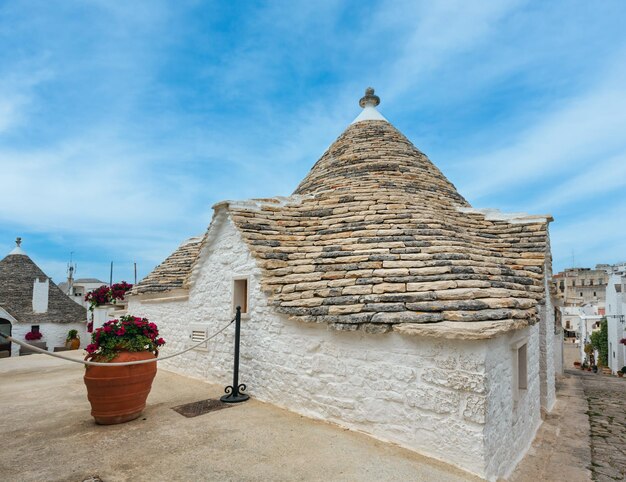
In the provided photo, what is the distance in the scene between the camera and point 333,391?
4715 mm

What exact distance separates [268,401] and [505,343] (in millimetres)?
3432

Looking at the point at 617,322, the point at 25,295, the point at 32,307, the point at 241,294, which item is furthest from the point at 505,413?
the point at 25,295

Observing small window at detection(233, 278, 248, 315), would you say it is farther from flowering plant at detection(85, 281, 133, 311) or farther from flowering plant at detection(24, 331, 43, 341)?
flowering plant at detection(24, 331, 43, 341)

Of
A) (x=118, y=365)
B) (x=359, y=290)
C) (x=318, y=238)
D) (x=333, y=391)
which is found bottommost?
(x=333, y=391)

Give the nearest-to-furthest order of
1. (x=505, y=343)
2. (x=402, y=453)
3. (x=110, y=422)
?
(x=402, y=453) < (x=505, y=343) < (x=110, y=422)

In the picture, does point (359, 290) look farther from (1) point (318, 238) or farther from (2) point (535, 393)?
(2) point (535, 393)

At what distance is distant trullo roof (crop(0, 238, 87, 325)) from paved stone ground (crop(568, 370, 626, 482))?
22260 mm

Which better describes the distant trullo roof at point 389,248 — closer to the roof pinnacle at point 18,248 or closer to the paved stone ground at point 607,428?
the paved stone ground at point 607,428

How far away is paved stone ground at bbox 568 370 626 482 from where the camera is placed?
4401 mm

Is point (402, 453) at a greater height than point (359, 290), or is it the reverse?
point (359, 290)

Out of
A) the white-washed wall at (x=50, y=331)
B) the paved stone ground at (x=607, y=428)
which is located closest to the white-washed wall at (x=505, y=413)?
the paved stone ground at (x=607, y=428)

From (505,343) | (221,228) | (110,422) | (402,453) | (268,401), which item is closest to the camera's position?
(402,453)

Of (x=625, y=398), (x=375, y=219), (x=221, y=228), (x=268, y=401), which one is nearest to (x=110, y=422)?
(x=268, y=401)

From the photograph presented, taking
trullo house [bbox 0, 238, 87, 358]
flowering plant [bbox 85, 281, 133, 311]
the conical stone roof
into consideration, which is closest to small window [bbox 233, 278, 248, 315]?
the conical stone roof
